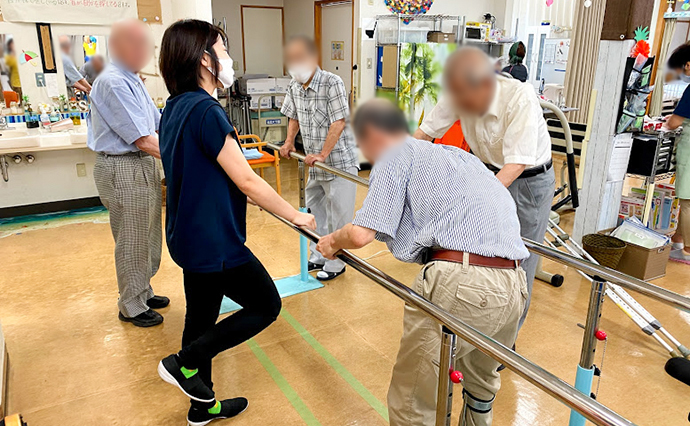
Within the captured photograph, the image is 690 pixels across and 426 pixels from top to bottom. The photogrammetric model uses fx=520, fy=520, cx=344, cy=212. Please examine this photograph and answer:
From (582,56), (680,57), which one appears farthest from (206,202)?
(582,56)

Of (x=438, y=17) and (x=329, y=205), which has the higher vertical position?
(x=438, y=17)

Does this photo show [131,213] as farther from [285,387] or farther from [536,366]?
[536,366]

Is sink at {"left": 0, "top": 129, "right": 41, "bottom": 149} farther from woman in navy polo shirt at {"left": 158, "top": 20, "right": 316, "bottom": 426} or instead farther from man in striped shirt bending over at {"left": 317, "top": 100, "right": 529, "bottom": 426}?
man in striped shirt bending over at {"left": 317, "top": 100, "right": 529, "bottom": 426}

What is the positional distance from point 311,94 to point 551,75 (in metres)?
6.23

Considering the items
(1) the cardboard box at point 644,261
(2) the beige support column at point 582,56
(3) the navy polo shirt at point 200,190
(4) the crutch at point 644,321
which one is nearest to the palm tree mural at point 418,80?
(3) the navy polo shirt at point 200,190

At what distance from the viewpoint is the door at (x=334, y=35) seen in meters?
1.22

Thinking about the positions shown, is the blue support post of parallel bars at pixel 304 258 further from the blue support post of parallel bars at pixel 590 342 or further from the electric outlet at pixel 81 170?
the electric outlet at pixel 81 170

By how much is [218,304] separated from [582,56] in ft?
23.3

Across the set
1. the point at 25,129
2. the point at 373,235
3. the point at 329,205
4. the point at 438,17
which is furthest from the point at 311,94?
the point at 438,17

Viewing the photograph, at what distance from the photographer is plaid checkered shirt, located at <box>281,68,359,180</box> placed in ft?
9.61

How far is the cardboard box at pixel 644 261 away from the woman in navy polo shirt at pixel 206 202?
8.86 feet

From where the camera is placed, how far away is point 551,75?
8047mm

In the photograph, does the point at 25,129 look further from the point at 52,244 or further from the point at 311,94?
the point at 311,94

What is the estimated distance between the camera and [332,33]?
1.24 meters
